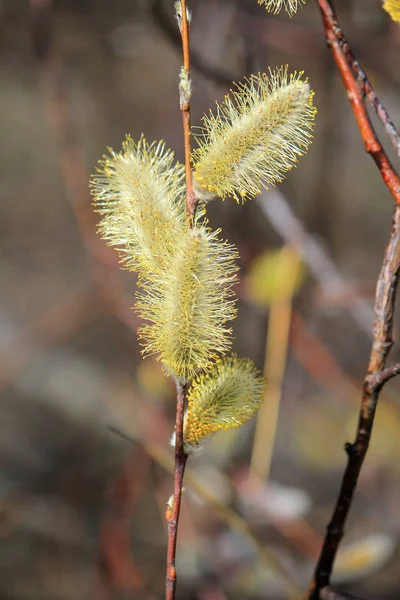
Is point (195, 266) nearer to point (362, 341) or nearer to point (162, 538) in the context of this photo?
point (162, 538)

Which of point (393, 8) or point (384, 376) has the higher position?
point (393, 8)

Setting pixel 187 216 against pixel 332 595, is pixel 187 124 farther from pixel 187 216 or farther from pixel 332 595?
pixel 332 595

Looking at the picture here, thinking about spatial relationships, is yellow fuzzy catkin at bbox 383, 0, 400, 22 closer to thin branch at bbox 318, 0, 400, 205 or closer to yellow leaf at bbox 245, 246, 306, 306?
thin branch at bbox 318, 0, 400, 205

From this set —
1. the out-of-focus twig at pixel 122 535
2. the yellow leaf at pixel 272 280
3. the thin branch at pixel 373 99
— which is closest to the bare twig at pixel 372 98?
the thin branch at pixel 373 99

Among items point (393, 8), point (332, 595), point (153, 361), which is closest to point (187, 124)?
point (393, 8)

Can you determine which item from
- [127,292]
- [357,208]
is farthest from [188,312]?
[357,208]

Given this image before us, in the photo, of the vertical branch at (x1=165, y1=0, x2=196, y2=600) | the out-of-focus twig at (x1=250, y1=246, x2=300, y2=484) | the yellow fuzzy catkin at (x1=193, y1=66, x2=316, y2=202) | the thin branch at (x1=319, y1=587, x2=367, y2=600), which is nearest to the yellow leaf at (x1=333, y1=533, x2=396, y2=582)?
the out-of-focus twig at (x1=250, y1=246, x2=300, y2=484)
